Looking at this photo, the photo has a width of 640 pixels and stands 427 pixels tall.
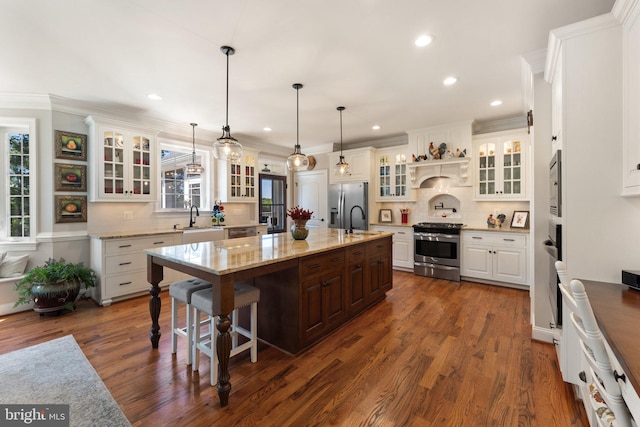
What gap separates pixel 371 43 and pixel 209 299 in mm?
2473

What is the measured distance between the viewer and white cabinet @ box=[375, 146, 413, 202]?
547cm

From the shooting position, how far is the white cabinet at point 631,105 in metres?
1.46

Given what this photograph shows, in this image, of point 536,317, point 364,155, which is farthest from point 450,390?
point 364,155

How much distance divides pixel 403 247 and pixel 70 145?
5397 mm

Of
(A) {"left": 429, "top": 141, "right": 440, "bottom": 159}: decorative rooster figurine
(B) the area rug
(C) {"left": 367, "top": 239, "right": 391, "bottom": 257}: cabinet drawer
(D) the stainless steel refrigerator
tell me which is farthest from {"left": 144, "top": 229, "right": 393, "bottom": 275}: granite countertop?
(A) {"left": 429, "top": 141, "right": 440, "bottom": 159}: decorative rooster figurine

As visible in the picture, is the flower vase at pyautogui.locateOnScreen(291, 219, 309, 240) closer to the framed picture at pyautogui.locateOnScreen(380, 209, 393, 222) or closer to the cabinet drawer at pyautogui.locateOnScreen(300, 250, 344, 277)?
the cabinet drawer at pyautogui.locateOnScreen(300, 250, 344, 277)

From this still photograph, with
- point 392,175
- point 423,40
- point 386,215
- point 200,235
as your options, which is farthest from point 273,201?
point 423,40

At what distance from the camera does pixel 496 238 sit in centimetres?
429

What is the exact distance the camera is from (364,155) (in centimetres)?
574

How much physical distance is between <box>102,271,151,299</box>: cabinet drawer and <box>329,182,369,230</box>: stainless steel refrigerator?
11.9 feet

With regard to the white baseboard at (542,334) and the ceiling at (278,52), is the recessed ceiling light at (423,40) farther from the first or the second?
the white baseboard at (542,334)

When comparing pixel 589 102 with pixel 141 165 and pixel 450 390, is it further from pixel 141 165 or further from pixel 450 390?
pixel 141 165

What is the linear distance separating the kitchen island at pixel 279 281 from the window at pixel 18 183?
2.52m

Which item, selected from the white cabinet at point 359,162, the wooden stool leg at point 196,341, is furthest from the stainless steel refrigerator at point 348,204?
the wooden stool leg at point 196,341
